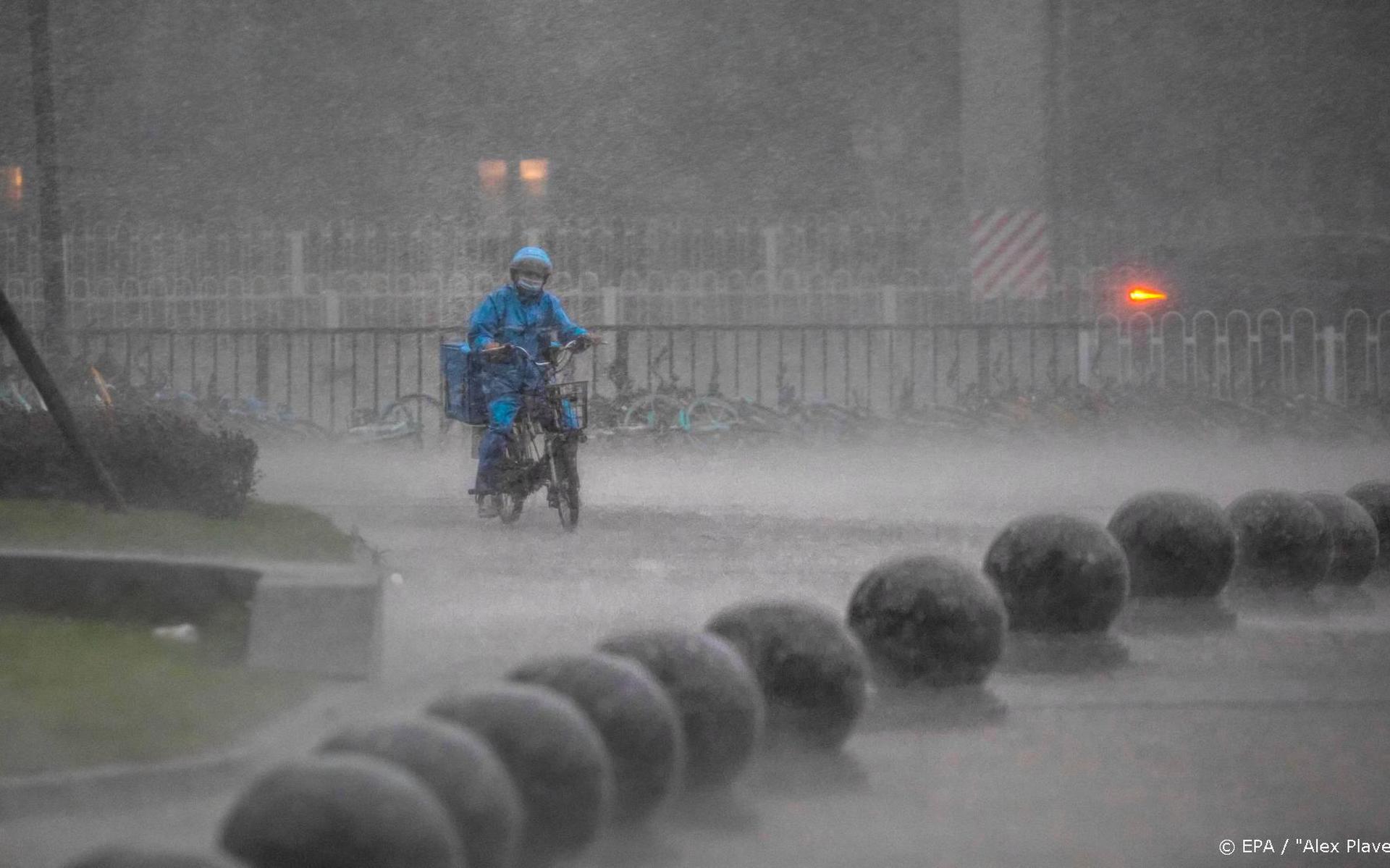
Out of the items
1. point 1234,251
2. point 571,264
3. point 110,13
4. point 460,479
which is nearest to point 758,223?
point 571,264

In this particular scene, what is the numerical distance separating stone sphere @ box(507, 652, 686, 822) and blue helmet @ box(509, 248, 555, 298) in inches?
330

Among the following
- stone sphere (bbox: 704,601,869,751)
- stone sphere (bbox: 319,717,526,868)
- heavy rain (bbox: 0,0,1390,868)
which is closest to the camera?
stone sphere (bbox: 319,717,526,868)

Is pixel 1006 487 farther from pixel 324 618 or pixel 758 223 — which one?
pixel 758 223

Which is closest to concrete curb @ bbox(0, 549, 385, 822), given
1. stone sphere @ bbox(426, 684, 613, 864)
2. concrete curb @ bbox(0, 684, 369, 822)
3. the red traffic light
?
concrete curb @ bbox(0, 684, 369, 822)

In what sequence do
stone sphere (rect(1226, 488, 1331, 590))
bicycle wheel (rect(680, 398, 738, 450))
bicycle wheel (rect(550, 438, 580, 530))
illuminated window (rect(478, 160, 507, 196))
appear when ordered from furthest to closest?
illuminated window (rect(478, 160, 507, 196)), bicycle wheel (rect(680, 398, 738, 450)), bicycle wheel (rect(550, 438, 580, 530)), stone sphere (rect(1226, 488, 1331, 590))

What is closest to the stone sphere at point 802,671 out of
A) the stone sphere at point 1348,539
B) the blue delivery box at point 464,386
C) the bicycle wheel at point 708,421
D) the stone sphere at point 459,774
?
the stone sphere at point 459,774

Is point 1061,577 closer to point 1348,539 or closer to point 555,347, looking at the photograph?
point 1348,539

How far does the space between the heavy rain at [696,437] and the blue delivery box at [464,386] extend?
0.06m

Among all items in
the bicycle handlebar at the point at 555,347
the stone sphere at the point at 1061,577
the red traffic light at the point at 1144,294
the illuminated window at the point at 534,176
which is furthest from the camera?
the illuminated window at the point at 534,176

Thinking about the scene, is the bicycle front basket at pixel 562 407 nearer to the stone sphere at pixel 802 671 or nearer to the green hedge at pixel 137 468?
the green hedge at pixel 137 468

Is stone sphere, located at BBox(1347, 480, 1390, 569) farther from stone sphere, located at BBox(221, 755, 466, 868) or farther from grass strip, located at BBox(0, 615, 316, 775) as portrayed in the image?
stone sphere, located at BBox(221, 755, 466, 868)

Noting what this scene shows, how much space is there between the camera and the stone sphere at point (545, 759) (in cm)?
474

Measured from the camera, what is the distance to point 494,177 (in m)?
36.1

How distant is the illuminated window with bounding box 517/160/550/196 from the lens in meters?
36.0
